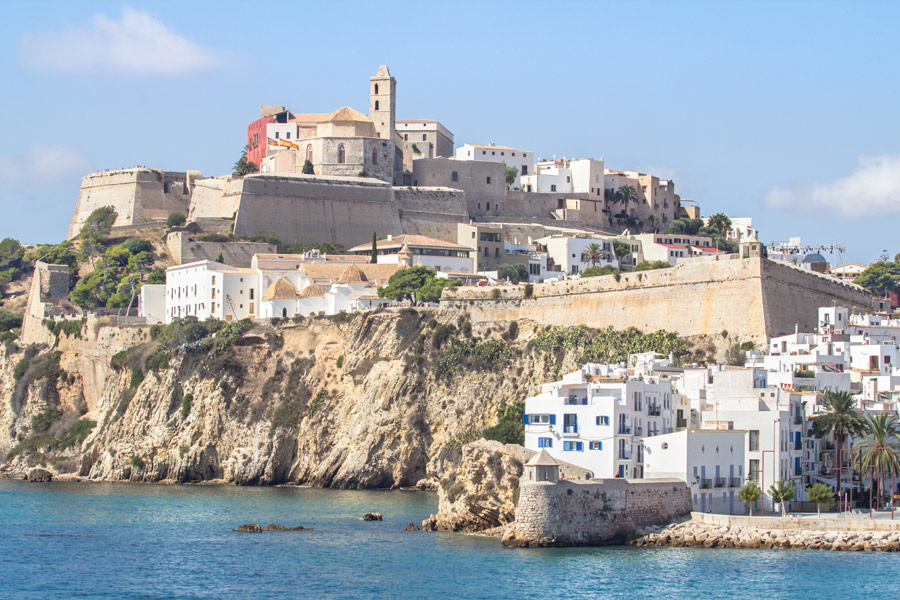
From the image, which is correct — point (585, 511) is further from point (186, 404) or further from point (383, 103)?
point (383, 103)

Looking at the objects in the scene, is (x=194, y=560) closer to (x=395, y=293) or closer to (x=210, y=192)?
(x=395, y=293)

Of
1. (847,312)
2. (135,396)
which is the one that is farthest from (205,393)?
(847,312)

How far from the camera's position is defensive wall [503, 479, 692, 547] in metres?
38.2

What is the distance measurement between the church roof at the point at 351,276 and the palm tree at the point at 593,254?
15.0 meters

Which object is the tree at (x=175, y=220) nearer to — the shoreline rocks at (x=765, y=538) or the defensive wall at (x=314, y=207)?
the defensive wall at (x=314, y=207)

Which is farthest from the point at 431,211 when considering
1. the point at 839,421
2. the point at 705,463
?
the point at 705,463

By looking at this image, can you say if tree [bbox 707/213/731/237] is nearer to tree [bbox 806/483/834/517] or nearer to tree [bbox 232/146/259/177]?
tree [bbox 232/146/259/177]

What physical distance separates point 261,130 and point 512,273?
2585 centimetres

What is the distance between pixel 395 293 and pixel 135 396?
Result: 13.1 metres

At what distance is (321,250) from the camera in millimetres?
83000

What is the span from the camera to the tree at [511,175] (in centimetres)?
9606

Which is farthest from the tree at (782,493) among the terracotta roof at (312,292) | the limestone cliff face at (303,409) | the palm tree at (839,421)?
the terracotta roof at (312,292)

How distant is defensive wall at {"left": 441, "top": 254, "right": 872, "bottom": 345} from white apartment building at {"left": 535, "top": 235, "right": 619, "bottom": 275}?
615 inches

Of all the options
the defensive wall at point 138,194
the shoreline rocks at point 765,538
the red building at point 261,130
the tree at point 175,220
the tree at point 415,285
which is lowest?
the shoreline rocks at point 765,538
